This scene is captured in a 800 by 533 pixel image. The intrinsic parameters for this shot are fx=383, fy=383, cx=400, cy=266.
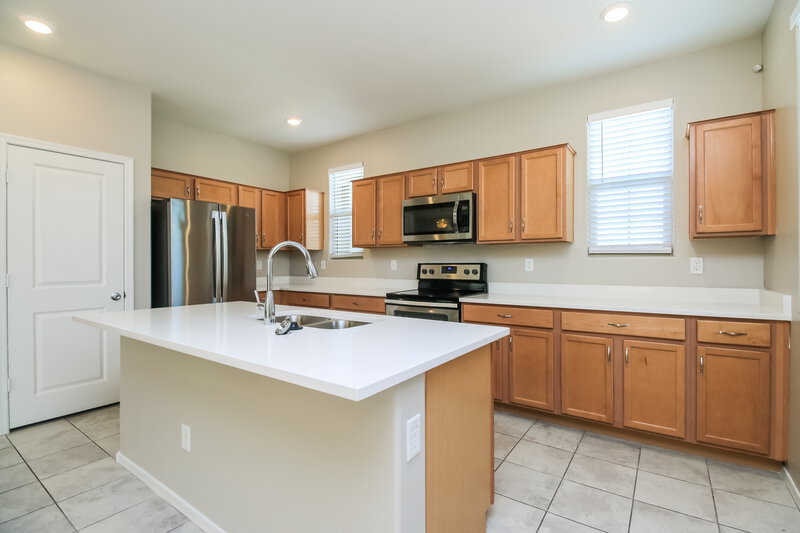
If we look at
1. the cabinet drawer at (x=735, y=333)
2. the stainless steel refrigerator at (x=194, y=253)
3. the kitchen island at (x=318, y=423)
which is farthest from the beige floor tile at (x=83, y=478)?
the cabinet drawer at (x=735, y=333)

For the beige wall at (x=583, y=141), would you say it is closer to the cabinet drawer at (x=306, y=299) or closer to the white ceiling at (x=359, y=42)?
the white ceiling at (x=359, y=42)

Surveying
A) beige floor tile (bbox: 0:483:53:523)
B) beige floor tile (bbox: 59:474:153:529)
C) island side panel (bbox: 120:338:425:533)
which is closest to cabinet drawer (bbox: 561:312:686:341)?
island side panel (bbox: 120:338:425:533)

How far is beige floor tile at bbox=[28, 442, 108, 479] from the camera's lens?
2229 millimetres

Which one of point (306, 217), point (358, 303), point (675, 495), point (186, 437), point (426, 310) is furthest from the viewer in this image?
point (306, 217)

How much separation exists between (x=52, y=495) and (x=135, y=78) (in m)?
3.09

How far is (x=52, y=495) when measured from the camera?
199 centimetres

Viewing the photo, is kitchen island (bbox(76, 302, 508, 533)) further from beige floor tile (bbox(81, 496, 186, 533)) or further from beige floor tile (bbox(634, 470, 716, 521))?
beige floor tile (bbox(634, 470, 716, 521))

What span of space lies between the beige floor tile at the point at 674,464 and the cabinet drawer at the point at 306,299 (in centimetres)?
310

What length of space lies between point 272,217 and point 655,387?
4.39m

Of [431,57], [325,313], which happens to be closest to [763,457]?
[325,313]

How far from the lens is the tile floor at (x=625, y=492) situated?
1756mm

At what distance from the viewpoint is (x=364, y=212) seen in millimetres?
4340

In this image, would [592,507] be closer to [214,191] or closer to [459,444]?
[459,444]

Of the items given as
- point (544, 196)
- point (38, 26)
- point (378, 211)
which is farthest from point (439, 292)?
point (38, 26)
